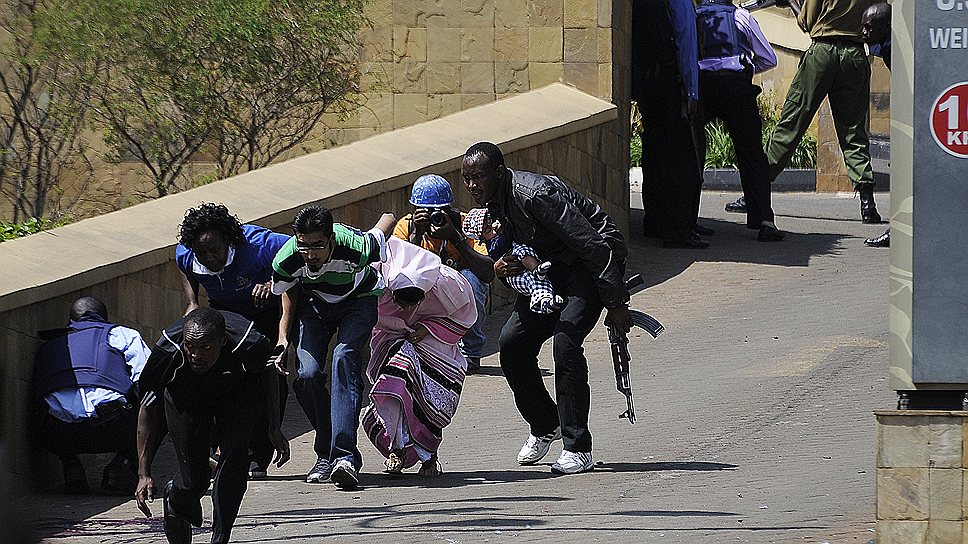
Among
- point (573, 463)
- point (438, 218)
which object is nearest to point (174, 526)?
point (573, 463)

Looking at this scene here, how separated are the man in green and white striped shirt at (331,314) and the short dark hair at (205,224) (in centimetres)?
27

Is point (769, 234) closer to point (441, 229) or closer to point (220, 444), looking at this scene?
point (441, 229)

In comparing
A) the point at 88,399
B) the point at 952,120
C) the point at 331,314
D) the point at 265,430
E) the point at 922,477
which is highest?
the point at 952,120

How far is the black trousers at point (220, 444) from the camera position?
21.1 ft

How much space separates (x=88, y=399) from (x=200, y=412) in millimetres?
1614

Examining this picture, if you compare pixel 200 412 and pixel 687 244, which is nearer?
pixel 200 412

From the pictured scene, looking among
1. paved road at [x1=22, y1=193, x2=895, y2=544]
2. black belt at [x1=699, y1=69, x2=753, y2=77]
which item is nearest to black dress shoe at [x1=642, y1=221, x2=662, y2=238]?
paved road at [x1=22, y1=193, x2=895, y2=544]

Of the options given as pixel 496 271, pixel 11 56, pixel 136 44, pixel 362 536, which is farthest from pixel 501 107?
pixel 362 536

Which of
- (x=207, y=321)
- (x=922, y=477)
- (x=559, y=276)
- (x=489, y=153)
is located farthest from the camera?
(x=559, y=276)

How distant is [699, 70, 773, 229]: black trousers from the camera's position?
45.5ft

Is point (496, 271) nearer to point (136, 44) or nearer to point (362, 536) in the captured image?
point (362, 536)

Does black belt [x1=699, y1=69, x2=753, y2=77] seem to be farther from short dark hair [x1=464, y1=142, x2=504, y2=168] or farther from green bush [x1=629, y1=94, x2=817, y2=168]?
short dark hair [x1=464, y1=142, x2=504, y2=168]

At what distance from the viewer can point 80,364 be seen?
805 cm

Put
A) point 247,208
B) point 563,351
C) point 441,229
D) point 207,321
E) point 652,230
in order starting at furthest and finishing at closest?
1. point 652,230
2. point 247,208
3. point 441,229
4. point 563,351
5. point 207,321
